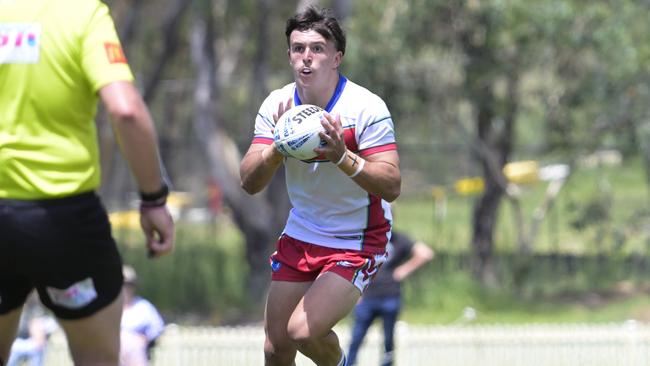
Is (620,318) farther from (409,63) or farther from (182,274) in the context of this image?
(182,274)

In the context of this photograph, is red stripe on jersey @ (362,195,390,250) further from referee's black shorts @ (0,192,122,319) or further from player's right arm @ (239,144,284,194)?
referee's black shorts @ (0,192,122,319)

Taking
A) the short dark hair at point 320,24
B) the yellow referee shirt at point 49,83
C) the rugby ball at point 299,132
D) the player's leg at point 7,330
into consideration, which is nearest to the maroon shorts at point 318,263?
the rugby ball at point 299,132

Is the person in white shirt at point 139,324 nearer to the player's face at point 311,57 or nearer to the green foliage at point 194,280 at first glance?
the player's face at point 311,57

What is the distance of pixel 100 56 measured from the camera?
14.5 feet

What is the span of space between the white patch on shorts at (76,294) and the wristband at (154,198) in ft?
1.20

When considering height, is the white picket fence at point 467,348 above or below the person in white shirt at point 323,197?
below

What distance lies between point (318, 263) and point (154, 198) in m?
1.58

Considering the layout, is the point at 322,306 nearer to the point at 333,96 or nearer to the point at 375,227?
the point at 375,227

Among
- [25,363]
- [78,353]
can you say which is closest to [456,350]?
[25,363]

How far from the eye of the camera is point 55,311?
15.1ft

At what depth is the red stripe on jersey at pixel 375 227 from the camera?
20.0 feet

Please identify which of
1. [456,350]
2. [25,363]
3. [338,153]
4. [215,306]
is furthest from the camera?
[215,306]

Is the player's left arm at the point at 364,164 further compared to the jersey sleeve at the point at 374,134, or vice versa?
the jersey sleeve at the point at 374,134

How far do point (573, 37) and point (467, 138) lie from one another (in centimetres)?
271
